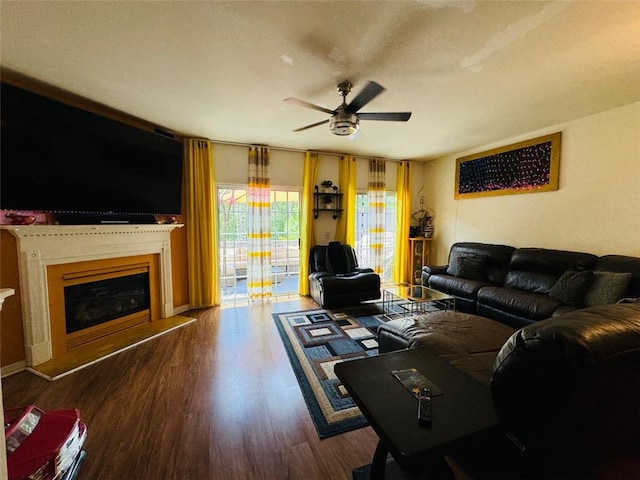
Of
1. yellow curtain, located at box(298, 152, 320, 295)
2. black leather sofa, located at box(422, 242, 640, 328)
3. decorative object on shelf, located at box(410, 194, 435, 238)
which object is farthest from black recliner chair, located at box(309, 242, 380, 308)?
decorative object on shelf, located at box(410, 194, 435, 238)

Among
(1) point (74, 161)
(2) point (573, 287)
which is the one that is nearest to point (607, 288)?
(2) point (573, 287)

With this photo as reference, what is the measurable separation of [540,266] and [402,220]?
2.50m

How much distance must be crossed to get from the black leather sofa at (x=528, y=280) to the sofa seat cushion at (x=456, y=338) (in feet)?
3.42

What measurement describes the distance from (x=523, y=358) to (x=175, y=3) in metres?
2.47

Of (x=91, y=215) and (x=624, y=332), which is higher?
(x=91, y=215)

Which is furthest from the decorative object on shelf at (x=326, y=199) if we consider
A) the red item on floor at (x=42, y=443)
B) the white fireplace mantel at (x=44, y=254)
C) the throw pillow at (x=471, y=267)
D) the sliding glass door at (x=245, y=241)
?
the red item on floor at (x=42, y=443)

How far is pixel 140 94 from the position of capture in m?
2.59

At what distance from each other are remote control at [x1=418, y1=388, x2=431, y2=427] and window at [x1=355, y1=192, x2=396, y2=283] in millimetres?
4248

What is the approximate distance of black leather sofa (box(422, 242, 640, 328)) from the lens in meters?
2.64

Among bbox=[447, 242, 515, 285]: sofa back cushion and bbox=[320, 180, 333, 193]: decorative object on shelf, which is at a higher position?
bbox=[320, 180, 333, 193]: decorative object on shelf

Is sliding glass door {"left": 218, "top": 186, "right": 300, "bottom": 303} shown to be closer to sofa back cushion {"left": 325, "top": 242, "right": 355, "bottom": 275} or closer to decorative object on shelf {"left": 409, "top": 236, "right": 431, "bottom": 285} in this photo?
sofa back cushion {"left": 325, "top": 242, "right": 355, "bottom": 275}

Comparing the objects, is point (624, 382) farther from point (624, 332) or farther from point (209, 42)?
point (209, 42)

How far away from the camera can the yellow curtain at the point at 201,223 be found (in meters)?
3.93

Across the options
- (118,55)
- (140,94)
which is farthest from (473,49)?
(140,94)
